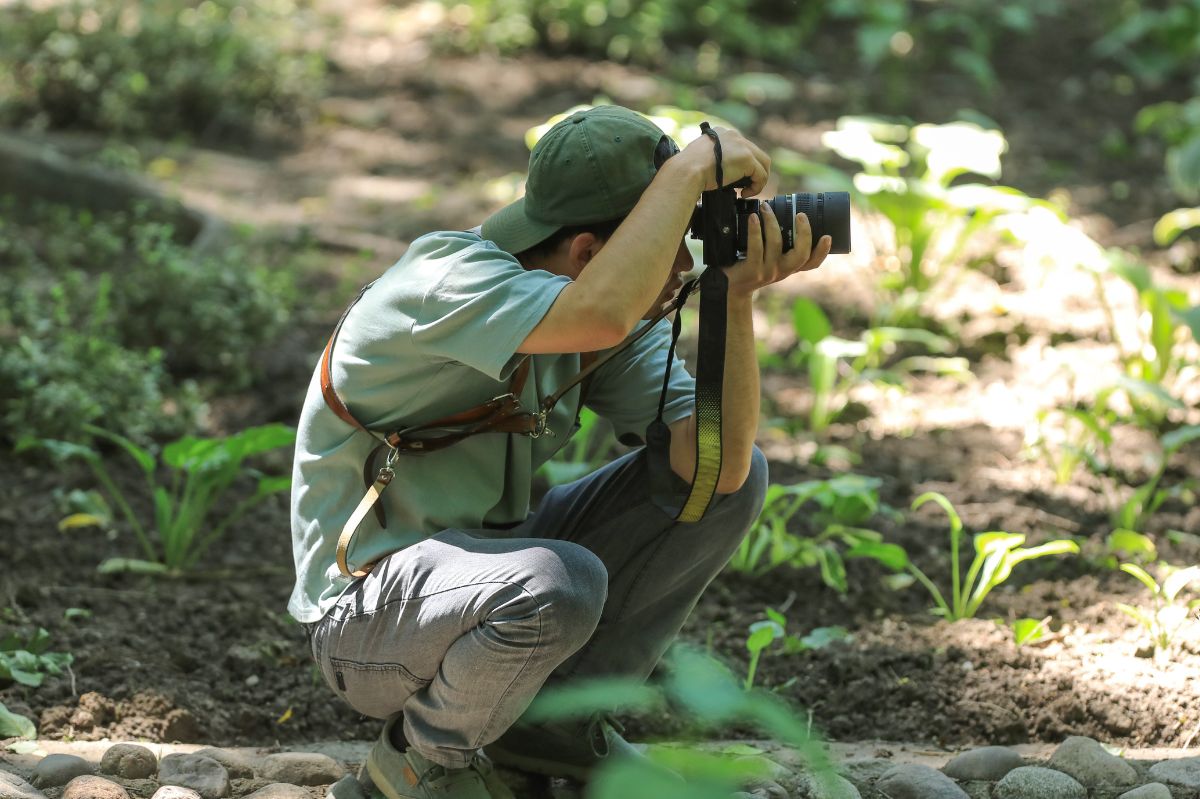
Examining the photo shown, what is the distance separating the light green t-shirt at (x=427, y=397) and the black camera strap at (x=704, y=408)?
0.18 metres

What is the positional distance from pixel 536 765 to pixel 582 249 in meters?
0.92

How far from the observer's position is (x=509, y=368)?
80.6 inches

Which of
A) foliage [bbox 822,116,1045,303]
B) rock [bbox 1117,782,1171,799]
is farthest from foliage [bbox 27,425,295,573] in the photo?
foliage [bbox 822,116,1045,303]

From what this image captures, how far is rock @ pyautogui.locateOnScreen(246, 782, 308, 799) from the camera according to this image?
7.30ft

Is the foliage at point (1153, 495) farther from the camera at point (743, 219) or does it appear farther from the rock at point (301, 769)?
the rock at point (301, 769)

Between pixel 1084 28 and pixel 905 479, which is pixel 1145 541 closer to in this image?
pixel 905 479

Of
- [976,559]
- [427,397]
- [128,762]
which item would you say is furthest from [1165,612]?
[128,762]

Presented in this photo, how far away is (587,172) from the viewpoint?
6.84ft

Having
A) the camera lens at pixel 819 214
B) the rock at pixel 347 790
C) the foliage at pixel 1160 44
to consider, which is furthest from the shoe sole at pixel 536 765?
the foliage at pixel 1160 44

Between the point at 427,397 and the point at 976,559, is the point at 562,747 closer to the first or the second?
the point at 427,397

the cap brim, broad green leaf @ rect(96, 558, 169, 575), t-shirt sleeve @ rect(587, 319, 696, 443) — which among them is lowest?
broad green leaf @ rect(96, 558, 169, 575)

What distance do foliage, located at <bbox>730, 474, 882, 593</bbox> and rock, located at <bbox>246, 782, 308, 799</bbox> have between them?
4.09 ft

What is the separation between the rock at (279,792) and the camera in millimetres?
2227

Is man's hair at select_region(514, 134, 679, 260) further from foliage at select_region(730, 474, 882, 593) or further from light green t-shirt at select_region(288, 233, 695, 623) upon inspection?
foliage at select_region(730, 474, 882, 593)
